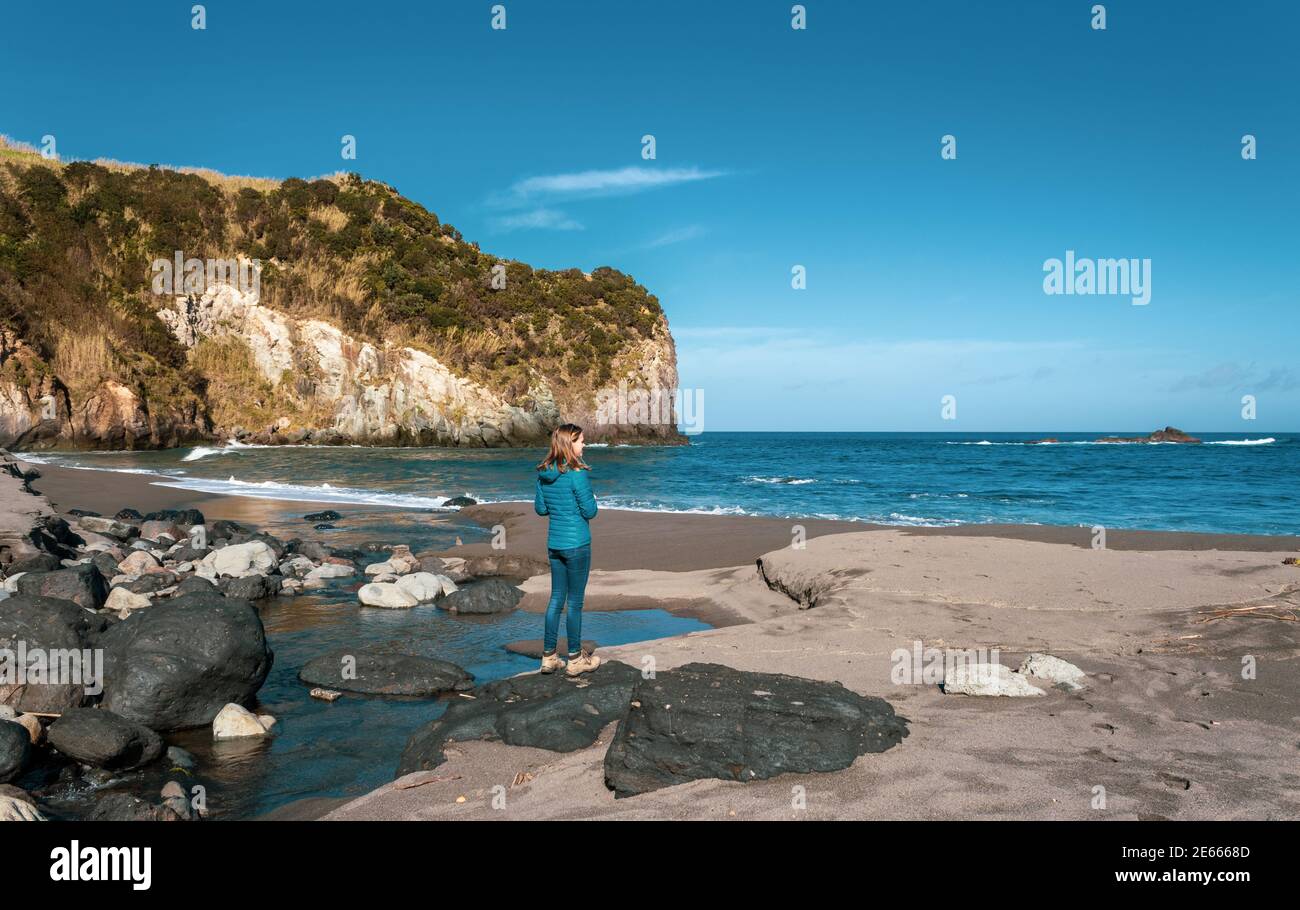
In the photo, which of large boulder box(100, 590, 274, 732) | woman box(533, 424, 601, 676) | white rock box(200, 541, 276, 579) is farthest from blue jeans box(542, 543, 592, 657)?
white rock box(200, 541, 276, 579)

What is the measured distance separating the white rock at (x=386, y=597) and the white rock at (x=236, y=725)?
4.35 meters

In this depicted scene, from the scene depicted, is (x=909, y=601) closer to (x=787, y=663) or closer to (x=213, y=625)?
(x=787, y=663)

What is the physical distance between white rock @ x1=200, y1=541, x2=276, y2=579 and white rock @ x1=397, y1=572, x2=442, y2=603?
2620 millimetres

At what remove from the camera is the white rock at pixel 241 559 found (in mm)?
12000

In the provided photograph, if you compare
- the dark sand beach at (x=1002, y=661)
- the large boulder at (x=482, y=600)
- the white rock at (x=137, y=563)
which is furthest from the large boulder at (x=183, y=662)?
the white rock at (x=137, y=563)

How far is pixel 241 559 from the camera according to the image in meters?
12.2

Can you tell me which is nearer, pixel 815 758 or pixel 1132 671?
pixel 815 758

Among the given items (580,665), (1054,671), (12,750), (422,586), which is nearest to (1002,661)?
(1054,671)

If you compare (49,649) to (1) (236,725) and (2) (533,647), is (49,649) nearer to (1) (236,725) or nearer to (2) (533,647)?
(1) (236,725)

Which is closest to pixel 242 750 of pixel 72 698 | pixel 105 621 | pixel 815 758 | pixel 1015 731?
pixel 72 698

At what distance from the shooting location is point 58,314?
50.0m

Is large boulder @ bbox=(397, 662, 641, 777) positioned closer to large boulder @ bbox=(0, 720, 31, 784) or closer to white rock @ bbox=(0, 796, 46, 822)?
white rock @ bbox=(0, 796, 46, 822)

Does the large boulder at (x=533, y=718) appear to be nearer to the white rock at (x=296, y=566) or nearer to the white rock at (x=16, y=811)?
the white rock at (x=16, y=811)
